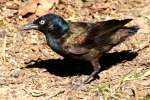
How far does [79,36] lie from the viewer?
→ 8469 millimetres

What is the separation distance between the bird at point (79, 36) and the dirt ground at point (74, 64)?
18.5 inches

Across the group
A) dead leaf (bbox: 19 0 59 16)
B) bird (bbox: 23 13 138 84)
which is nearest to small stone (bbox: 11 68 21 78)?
bird (bbox: 23 13 138 84)

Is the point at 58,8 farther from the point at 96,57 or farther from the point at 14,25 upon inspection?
the point at 96,57

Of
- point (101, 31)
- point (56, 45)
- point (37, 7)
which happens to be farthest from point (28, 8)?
point (101, 31)

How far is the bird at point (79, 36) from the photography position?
8453 mm

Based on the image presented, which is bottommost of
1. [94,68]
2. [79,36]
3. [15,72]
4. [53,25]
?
[15,72]

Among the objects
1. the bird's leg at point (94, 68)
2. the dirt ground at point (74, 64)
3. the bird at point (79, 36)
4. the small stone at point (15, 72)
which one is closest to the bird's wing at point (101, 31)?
the bird at point (79, 36)

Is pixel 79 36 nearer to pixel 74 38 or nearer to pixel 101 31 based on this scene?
pixel 74 38

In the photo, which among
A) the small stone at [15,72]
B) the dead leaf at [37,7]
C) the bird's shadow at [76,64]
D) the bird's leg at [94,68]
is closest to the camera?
the bird's leg at [94,68]

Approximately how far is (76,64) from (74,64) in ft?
0.10

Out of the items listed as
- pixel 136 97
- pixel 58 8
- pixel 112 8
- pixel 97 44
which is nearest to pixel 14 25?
pixel 58 8

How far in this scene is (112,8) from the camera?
10.6m

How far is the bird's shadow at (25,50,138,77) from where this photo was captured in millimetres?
9133

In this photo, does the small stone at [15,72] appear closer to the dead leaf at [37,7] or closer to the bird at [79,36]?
the bird at [79,36]
